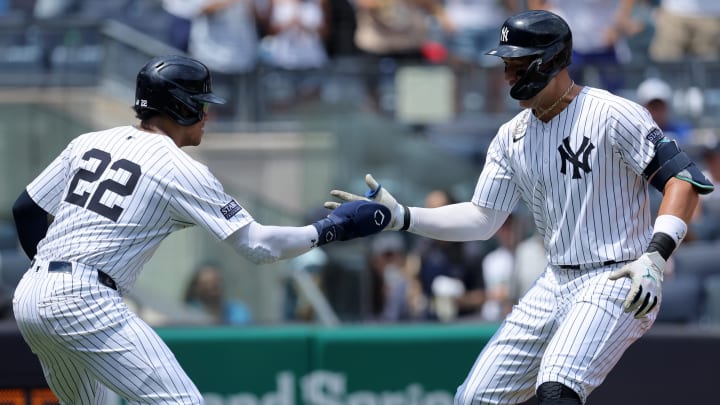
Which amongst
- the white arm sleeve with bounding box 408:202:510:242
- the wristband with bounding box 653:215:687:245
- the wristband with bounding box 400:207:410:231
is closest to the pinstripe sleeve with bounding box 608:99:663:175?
the wristband with bounding box 653:215:687:245

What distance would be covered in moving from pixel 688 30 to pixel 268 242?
20.5 feet

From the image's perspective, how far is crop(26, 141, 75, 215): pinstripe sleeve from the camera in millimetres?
4949

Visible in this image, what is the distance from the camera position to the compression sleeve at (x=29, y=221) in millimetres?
5066

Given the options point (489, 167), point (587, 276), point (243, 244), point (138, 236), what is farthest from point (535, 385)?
A: point (138, 236)

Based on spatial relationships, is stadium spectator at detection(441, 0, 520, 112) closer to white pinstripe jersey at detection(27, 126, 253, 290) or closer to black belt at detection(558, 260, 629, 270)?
black belt at detection(558, 260, 629, 270)

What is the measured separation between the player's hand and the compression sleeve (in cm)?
114

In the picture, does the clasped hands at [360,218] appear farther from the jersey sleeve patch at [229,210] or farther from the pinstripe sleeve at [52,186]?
the pinstripe sleeve at [52,186]

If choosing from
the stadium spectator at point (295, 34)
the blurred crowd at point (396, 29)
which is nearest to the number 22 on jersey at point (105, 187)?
the blurred crowd at point (396, 29)

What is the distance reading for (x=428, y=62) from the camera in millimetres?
9102

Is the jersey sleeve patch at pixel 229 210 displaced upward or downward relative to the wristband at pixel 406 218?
upward

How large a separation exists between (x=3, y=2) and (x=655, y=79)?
18.5 feet

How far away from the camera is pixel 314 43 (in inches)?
407

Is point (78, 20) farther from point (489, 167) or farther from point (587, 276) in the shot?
point (587, 276)

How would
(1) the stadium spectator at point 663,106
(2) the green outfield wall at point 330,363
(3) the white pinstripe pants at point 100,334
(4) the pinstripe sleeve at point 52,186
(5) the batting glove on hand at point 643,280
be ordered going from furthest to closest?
(1) the stadium spectator at point 663,106 < (2) the green outfield wall at point 330,363 < (4) the pinstripe sleeve at point 52,186 < (3) the white pinstripe pants at point 100,334 < (5) the batting glove on hand at point 643,280
